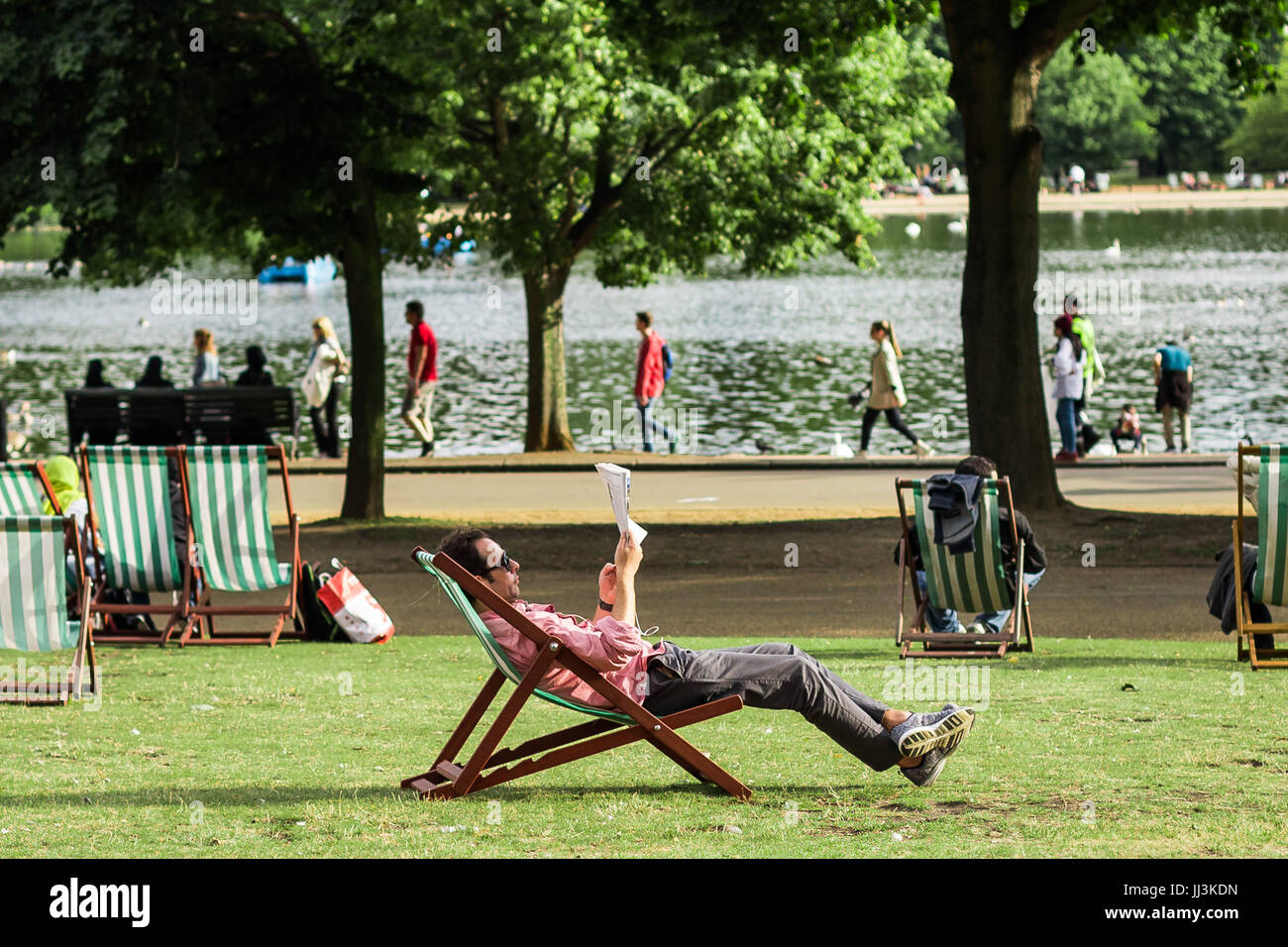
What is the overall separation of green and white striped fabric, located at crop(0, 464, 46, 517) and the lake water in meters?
19.1

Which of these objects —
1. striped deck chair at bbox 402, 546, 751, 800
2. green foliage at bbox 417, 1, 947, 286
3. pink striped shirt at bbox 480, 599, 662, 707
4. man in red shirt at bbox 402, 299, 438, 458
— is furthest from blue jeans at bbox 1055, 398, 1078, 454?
pink striped shirt at bbox 480, 599, 662, 707

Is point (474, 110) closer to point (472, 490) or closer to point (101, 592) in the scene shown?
point (472, 490)

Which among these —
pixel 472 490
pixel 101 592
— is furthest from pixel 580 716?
pixel 472 490

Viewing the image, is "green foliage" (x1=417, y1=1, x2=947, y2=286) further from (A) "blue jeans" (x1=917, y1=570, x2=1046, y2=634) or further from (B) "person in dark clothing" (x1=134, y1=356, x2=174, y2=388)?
(A) "blue jeans" (x1=917, y1=570, x2=1046, y2=634)

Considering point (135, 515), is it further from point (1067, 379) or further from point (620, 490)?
point (1067, 379)

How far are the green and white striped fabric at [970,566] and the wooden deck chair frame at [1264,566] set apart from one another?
1263 mm

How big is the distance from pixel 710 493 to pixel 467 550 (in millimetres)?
12932

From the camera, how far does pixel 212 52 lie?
15039mm

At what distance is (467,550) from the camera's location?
6.15 metres

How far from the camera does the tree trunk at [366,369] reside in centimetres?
1614

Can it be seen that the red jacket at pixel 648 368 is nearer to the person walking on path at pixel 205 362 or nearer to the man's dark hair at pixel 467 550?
the person walking on path at pixel 205 362

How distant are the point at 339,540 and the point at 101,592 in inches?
193

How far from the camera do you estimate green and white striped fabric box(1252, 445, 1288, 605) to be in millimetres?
8594

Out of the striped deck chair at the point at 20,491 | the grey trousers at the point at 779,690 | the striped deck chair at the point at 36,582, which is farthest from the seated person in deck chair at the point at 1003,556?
the striped deck chair at the point at 20,491
